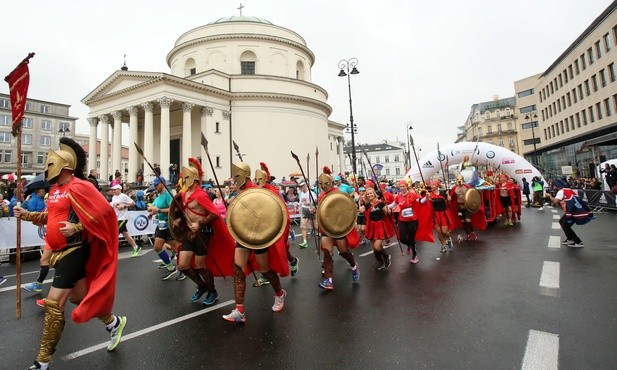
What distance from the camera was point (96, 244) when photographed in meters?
3.39

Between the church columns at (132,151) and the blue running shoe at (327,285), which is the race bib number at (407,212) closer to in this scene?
the blue running shoe at (327,285)

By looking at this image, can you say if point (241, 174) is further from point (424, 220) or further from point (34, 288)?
point (424, 220)

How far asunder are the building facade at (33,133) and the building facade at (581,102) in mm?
72379

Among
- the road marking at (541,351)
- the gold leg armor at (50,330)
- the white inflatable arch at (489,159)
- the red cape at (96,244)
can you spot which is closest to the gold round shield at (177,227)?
the red cape at (96,244)

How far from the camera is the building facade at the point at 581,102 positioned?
103ft

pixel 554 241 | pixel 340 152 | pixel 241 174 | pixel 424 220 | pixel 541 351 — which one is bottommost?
pixel 541 351

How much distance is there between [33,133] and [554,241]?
7883cm

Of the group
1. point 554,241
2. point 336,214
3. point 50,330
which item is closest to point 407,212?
point 336,214

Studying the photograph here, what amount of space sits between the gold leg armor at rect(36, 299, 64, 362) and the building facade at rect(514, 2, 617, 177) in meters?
28.4

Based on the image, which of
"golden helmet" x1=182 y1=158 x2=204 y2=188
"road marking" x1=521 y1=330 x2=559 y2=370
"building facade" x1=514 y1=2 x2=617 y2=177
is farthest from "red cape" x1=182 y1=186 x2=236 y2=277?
"building facade" x1=514 y1=2 x2=617 y2=177

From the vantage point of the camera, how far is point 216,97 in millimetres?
34906

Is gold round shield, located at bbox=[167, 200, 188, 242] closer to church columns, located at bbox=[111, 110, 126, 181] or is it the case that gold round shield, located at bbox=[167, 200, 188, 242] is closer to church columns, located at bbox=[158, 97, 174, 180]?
church columns, located at bbox=[158, 97, 174, 180]

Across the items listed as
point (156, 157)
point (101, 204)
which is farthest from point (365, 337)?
point (156, 157)

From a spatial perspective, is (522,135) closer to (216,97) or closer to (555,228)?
(216,97)
